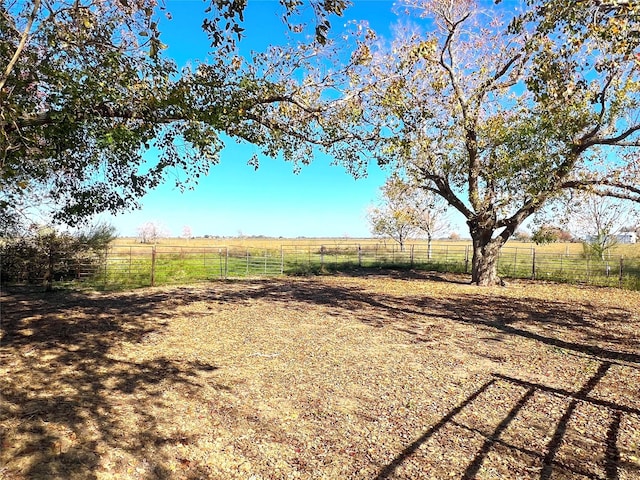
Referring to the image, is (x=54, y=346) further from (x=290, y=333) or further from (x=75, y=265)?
(x=75, y=265)

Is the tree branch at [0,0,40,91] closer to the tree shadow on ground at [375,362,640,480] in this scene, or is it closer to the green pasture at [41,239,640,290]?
the tree shadow on ground at [375,362,640,480]

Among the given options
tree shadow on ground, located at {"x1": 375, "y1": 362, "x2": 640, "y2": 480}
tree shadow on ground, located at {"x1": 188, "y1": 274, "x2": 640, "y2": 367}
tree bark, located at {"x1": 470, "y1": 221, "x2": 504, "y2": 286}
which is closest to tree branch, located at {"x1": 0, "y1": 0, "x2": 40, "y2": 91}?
tree shadow on ground, located at {"x1": 375, "y1": 362, "x2": 640, "y2": 480}

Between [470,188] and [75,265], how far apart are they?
612 inches

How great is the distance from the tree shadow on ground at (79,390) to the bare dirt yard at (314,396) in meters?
0.02

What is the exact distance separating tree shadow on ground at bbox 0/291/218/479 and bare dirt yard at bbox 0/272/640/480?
2 cm

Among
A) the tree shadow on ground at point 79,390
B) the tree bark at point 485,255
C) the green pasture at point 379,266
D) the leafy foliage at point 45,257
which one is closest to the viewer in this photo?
the tree shadow on ground at point 79,390

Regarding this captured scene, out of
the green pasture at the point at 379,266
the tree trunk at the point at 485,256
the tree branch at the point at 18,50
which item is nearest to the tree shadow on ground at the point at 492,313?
the tree trunk at the point at 485,256

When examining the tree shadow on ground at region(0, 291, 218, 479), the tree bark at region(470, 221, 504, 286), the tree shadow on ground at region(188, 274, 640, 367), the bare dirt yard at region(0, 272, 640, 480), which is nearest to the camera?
the tree shadow on ground at region(0, 291, 218, 479)

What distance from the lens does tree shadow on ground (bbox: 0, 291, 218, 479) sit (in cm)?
294

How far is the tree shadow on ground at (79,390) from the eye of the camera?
116 inches

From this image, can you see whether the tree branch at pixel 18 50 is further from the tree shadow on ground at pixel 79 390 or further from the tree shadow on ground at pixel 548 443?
the tree shadow on ground at pixel 548 443

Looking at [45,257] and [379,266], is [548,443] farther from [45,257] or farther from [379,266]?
[379,266]

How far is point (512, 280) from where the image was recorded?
56.7ft

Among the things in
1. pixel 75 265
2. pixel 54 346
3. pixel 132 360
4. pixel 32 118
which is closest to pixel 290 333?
pixel 132 360
